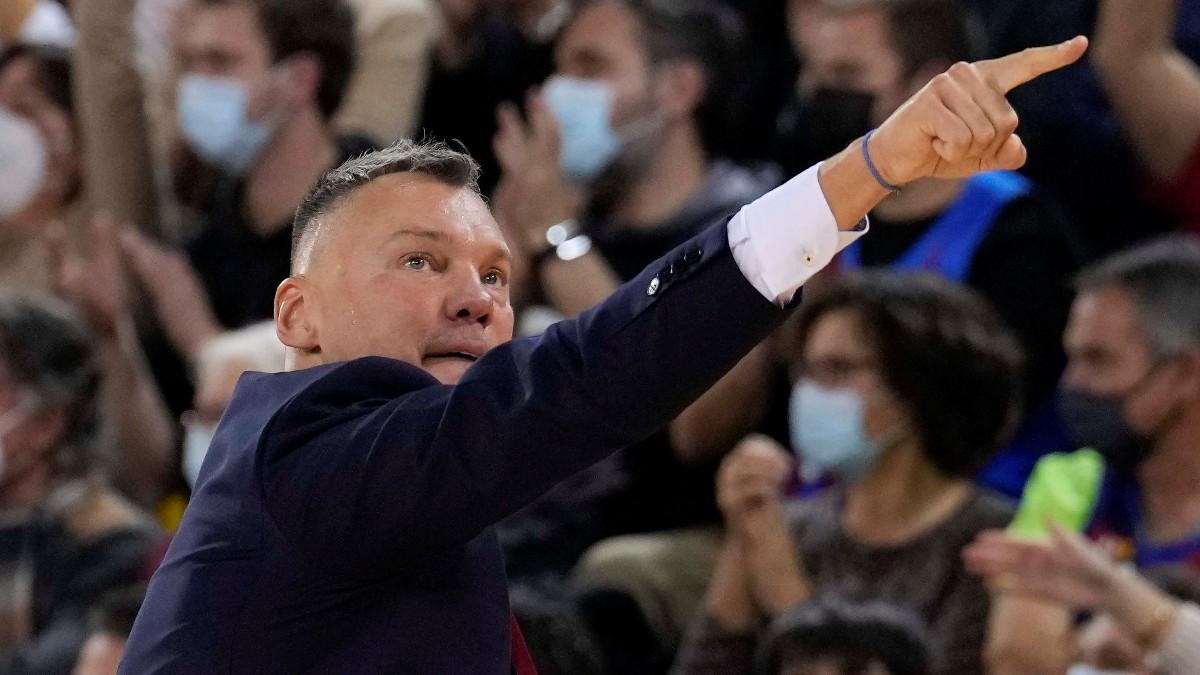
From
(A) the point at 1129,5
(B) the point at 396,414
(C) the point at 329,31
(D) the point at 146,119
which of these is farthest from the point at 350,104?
(B) the point at 396,414

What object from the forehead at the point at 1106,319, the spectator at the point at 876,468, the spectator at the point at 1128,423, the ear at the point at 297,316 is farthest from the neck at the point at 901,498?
the ear at the point at 297,316

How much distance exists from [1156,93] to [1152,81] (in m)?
0.03

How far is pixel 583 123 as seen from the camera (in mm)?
5027

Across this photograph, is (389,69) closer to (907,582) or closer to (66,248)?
(66,248)

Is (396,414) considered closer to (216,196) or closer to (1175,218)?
(1175,218)

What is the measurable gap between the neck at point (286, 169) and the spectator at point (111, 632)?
137 cm

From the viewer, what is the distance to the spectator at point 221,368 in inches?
178

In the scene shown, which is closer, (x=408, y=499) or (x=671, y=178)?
→ (x=408, y=499)

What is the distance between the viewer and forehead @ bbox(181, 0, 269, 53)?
17.2 ft

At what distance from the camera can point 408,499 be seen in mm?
1880

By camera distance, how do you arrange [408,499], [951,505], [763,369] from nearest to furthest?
[408,499], [951,505], [763,369]

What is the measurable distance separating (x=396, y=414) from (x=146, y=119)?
154 inches

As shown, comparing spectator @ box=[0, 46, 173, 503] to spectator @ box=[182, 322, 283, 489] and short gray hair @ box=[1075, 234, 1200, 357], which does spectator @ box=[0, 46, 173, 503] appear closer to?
spectator @ box=[182, 322, 283, 489]

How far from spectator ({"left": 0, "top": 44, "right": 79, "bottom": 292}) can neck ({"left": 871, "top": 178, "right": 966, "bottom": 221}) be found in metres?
2.27
